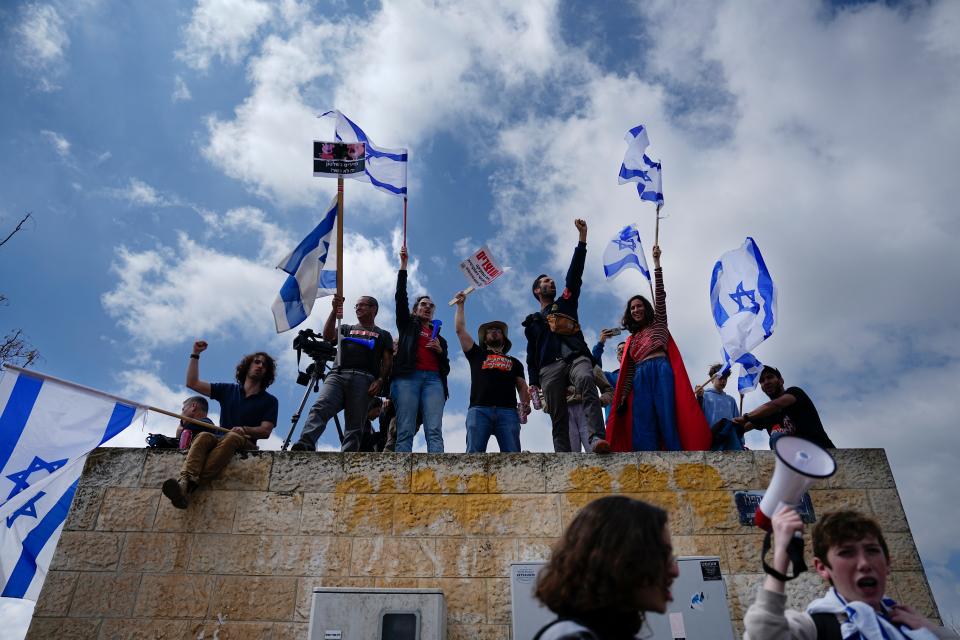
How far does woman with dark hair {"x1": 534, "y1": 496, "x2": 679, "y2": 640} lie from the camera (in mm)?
1609

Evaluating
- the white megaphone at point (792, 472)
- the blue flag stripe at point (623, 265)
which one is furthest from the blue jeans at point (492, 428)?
the white megaphone at point (792, 472)

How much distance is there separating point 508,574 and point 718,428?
225 centimetres

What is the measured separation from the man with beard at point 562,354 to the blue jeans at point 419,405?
97cm

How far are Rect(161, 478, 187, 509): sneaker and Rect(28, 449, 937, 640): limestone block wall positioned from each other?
16 centimetres

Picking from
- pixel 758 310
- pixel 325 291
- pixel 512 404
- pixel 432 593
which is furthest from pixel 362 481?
pixel 758 310

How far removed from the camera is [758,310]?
693cm

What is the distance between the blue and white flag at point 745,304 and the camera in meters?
6.61

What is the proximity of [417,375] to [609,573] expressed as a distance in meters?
4.55

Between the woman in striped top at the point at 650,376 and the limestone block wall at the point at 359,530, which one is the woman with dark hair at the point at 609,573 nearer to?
the limestone block wall at the point at 359,530

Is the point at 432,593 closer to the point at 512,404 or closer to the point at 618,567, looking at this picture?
the point at 512,404

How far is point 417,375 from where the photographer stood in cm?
610

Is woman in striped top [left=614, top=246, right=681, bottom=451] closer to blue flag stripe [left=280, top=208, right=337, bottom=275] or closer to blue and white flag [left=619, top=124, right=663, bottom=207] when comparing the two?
blue and white flag [left=619, top=124, right=663, bottom=207]

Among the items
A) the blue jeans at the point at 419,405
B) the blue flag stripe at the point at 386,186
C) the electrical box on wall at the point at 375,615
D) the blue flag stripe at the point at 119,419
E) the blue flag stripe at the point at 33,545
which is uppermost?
the blue flag stripe at the point at 386,186

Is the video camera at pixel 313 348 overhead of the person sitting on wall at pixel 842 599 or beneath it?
overhead
